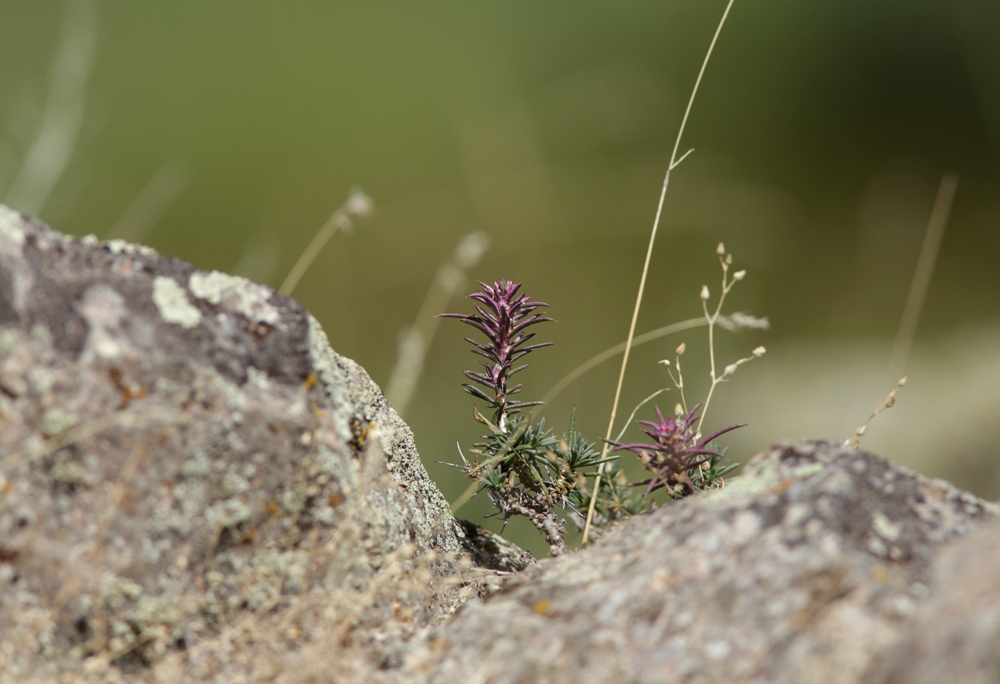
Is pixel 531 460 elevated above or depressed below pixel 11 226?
above

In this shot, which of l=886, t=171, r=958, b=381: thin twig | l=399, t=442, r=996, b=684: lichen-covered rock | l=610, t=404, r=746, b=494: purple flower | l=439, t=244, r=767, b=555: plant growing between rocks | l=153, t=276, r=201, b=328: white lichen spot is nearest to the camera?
l=399, t=442, r=996, b=684: lichen-covered rock

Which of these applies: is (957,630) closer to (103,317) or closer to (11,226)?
(103,317)

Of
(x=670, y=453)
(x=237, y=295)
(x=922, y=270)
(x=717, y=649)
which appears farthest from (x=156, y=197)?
(x=717, y=649)

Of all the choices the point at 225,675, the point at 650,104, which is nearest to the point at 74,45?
the point at 650,104

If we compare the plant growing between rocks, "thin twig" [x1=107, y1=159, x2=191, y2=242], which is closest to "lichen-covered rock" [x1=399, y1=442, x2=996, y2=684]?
Result: the plant growing between rocks

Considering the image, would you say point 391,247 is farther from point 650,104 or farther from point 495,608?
point 495,608

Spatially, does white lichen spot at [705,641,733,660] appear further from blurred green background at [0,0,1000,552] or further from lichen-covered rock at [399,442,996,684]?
blurred green background at [0,0,1000,552]

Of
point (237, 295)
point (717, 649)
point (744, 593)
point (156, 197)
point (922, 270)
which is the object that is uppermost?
point (922, 270)
